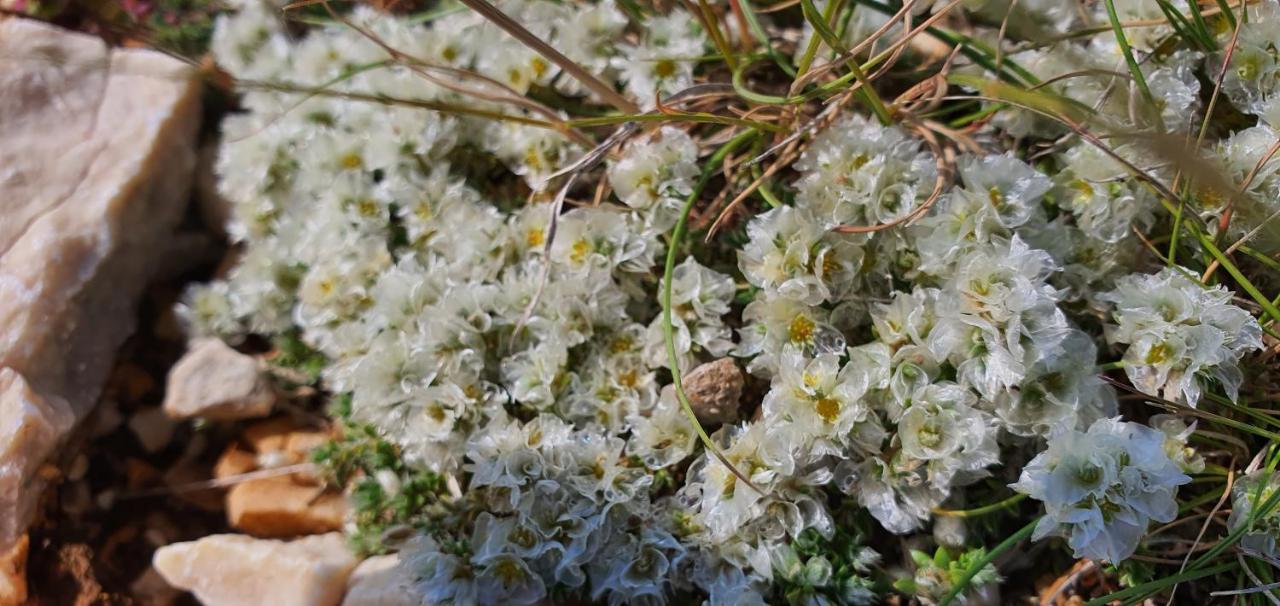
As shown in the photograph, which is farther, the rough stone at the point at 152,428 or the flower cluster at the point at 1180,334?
the rough stone at the point at 152,428

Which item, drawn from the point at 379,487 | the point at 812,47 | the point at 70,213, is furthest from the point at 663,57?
the point at 70,213

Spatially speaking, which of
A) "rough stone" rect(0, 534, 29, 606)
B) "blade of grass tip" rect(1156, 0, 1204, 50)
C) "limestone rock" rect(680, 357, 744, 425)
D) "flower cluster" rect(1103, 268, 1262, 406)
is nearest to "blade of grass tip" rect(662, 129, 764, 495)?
"limestone rock" rect(680, 357, 744, 425)

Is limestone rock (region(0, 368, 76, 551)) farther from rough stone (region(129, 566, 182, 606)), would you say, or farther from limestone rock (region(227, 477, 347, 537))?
limestone rock (region(227, 477, 347, 537))

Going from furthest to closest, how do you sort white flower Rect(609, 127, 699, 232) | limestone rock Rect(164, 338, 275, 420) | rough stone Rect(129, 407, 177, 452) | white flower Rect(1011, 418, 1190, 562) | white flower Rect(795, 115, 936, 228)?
rough stone Rect(129, 407, 177, 452) < limestone rock Rect(164, 338, 275, 420) < white flower Rect(609, 127, 699, 232) < white flower Rect(795, 115, 936, 228) < white flower Rect(1011, 418, 1190, 562)

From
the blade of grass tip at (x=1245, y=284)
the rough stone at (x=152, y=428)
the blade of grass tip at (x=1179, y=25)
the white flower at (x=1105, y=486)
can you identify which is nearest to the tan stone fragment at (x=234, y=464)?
the rough stone at (x=152, y=428)

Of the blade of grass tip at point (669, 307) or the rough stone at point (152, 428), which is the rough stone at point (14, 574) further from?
the blade of grass tip at point (669, 307)
